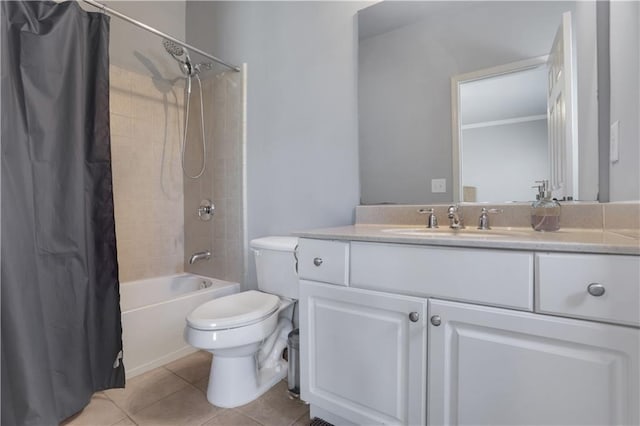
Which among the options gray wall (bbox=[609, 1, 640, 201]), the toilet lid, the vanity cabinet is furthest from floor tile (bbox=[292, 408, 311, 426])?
gray wall (bbox=[609, 1, 640, 201])

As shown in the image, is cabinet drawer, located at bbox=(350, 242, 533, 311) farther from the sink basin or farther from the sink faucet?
the sink faucet

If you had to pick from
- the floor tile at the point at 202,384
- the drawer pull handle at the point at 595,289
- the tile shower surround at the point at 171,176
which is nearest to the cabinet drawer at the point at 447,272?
the drawer pull handle at the point at 595,289

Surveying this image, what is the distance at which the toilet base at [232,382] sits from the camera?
1.41 meters

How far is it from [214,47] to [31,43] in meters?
1.25

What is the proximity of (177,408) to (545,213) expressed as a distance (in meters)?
1.76

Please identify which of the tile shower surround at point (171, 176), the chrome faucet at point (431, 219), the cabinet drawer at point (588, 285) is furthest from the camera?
the tile shower surround at point (171, 176)

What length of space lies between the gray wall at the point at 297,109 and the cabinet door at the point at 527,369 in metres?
0.92

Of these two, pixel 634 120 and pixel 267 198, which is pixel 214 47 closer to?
pixel 267 198

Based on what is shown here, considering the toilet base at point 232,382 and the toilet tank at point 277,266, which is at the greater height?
the toilet tank at point 277,266

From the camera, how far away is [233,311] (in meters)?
1.48

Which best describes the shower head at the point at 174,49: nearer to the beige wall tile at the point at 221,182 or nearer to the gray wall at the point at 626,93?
the beige wall tile at the point at 221,182

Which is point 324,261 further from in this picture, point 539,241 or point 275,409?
point 275,409

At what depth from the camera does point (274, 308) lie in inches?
58.3

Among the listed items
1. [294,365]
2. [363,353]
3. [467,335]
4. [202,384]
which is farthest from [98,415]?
[467,335]
